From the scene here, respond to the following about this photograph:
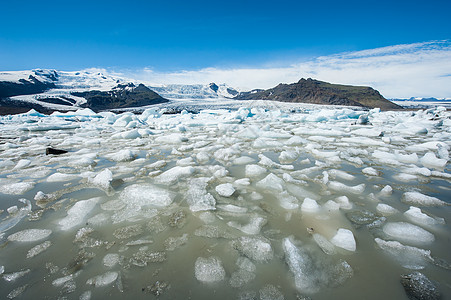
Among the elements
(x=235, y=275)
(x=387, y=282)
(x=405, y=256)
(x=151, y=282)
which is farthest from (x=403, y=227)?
(x=151, y=282)

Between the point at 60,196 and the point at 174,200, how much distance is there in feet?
3.44

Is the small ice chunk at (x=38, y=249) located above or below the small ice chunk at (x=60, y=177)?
above

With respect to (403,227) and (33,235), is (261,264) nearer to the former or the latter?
(403,227)

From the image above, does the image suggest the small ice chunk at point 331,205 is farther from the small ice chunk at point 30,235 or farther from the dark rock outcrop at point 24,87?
the dark rock outcrop at point 24,87

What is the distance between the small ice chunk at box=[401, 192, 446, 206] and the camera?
5.35 feet

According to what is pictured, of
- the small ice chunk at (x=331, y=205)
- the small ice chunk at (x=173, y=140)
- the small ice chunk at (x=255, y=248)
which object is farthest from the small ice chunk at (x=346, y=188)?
the small ice chunk at (x=173, y=140)

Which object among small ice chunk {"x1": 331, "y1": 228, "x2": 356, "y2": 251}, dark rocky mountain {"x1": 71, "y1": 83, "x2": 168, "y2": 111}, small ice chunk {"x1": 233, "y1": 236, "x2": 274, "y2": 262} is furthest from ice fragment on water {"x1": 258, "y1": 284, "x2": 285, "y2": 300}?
dark rocky mountain {"x1": 71, "y1": 83, "x2": 168, "y2": 111}

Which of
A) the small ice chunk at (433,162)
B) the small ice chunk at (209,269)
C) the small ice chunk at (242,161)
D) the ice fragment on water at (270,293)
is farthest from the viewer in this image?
the small ice chunk at (242,161)

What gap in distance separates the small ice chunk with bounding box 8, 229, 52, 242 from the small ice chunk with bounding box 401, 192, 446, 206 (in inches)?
107

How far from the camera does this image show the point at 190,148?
387cm

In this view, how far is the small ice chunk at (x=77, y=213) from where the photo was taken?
53.4 inches

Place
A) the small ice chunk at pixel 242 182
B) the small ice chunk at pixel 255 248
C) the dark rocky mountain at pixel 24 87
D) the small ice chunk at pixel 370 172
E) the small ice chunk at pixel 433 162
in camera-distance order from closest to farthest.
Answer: the small ice chunk at pixel 255 248, the small ice chunk at pixel 242 182, the small ice chunk at pixel 370 172, the small ice chunk at pixel 433 162, the dark rocky mountain at pixel 24 87

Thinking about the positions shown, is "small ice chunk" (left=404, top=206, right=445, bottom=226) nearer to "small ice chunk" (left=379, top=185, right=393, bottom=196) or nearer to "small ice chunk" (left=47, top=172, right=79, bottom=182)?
"small ice chunk" (left=379, top=185, right=393, bottom=196)

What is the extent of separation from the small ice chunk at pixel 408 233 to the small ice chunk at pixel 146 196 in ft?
5.21
